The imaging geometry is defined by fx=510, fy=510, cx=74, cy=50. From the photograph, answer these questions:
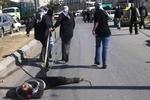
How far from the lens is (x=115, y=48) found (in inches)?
857

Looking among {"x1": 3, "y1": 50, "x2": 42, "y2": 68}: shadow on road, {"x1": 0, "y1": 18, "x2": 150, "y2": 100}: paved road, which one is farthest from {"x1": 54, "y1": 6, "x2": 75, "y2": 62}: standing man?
{"x1": 3, "y1": 50, "x2": 42, "y2": 68}: shadow on road

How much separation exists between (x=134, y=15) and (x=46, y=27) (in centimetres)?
1457

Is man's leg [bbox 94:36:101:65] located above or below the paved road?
above

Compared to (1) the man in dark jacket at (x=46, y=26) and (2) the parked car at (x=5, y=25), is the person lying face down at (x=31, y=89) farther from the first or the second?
(2) the parked car at (x=5, y=25)

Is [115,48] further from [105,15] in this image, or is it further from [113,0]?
[113,0]

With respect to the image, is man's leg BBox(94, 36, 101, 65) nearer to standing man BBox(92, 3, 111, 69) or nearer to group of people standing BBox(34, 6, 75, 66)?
standing man BBox(92, 3, 111, 69)

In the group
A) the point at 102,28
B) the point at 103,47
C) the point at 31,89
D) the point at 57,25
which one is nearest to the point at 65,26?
the point at 57,25

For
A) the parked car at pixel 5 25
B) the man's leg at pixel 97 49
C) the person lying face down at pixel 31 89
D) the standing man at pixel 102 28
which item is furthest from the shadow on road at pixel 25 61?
the parked car at pixel 5 25

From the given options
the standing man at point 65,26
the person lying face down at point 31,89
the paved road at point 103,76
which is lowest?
the paved road at point 103,76

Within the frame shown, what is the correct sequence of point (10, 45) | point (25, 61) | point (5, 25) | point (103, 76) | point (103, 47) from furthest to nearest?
point (5, 25), point (10, 45), point (25, 61), point (103, 47), point (103, 76)

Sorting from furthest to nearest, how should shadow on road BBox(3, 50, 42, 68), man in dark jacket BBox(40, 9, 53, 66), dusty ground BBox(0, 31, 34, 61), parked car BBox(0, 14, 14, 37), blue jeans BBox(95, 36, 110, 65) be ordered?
1. parked car BBox(0, 14, 14, 37)
2. dusty ground BBox(0, 31, 34, 61)
3. shadow on road BBox(3, 50, 42, 68)
4. man in dark jacket BBox(40, 9, 53, 66)
5. blue jeans BBox(95, 36, 110, 65)

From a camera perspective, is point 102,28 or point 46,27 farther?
point 46,27

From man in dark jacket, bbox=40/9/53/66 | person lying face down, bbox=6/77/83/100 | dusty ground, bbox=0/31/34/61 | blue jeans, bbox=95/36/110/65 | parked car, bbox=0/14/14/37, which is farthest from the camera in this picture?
parked car, bbox=0/14/14/37

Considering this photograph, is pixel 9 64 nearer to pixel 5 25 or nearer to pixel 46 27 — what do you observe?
pixel 46 27
